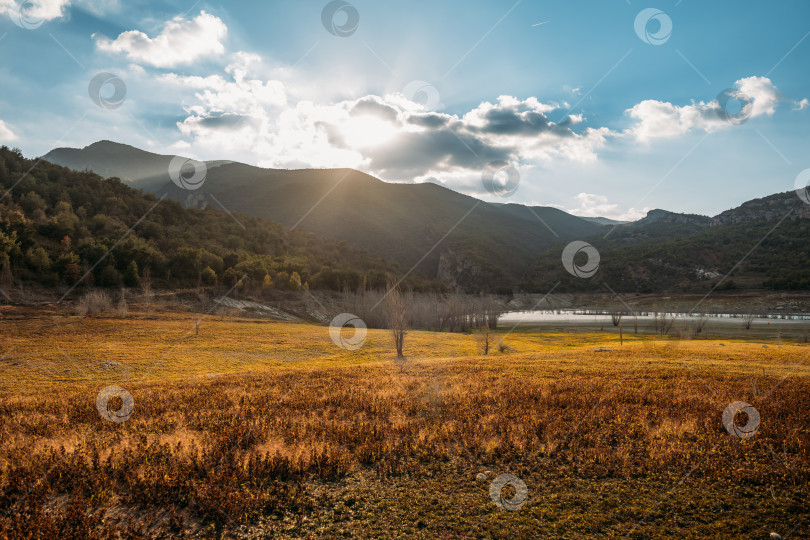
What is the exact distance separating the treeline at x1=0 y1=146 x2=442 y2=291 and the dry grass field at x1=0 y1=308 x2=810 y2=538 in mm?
61379

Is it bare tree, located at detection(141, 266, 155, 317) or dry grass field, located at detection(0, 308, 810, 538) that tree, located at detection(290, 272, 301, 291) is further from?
dry grass field, located at detection(0, 308, 810, 538)

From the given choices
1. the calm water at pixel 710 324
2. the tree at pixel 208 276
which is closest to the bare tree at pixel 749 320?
the calm water at pixel 710 324

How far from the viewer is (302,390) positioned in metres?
18.4

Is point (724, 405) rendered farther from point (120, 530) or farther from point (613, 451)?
point (120, 530)

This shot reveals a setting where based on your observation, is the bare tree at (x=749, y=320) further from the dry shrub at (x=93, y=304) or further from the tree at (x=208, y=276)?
the dry shrub at (x=93, y=304)

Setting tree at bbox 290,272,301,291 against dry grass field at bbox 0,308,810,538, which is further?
tree at bbox 290,272,301,291

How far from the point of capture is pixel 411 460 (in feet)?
32.3

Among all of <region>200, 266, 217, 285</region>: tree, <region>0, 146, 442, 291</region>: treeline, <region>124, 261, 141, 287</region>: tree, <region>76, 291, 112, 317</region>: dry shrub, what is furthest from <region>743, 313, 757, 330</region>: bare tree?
<region>124, 261, 141, 287</region>: tree

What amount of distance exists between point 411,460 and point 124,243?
88.2 m

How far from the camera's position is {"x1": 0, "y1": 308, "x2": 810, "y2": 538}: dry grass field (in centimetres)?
696

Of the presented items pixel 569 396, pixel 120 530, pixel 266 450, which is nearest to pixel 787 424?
pixel 569 396

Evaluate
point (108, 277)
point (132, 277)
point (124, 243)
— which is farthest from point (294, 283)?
point (108, 277)

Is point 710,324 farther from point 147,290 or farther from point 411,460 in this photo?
point 147,290

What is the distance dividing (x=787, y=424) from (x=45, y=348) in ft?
157
